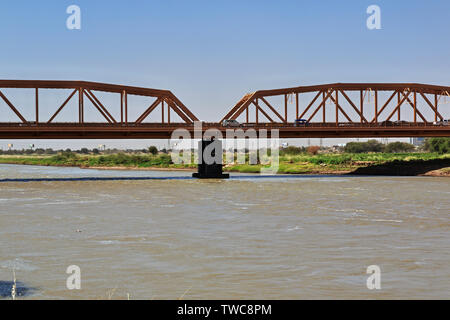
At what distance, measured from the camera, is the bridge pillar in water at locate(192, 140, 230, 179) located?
286ft

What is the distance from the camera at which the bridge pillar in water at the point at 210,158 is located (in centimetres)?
8731

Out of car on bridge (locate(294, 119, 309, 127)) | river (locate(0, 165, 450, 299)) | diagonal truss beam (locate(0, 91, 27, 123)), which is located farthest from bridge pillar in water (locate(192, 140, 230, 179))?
river (locate(0, 165, 450, 299))

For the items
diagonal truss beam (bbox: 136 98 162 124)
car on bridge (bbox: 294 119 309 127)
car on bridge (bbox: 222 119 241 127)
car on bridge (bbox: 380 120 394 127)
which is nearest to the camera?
diagonal truss beam (bbox: 136 98 162 124)

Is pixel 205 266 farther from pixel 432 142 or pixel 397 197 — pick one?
pixel 432 142

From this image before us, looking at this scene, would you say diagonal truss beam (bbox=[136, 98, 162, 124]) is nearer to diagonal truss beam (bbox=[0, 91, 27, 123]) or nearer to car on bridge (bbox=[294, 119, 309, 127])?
diagonal truss beam (bbox=[0, 91, 27, 123])

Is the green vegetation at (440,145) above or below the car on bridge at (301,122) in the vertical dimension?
below

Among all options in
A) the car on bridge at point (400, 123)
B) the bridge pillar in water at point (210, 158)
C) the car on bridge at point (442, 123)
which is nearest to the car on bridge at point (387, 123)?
the car on bridge at point (400, 123)

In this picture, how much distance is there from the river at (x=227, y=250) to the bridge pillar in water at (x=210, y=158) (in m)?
45.4

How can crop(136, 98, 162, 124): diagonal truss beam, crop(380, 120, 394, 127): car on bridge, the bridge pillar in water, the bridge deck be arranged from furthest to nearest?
crop(380, 120, 394, 127): car on bridge → the bridge pillar in water → crop(136, 98, 162, 124): diagonal truss beam → the bridge deck

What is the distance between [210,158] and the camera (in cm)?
8762

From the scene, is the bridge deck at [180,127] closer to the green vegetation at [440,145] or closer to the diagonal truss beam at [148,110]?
the diagonal truss beam at [148,110]

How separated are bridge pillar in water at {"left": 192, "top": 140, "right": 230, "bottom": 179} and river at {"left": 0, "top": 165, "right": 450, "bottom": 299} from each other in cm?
4543

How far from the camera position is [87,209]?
38594 mm
